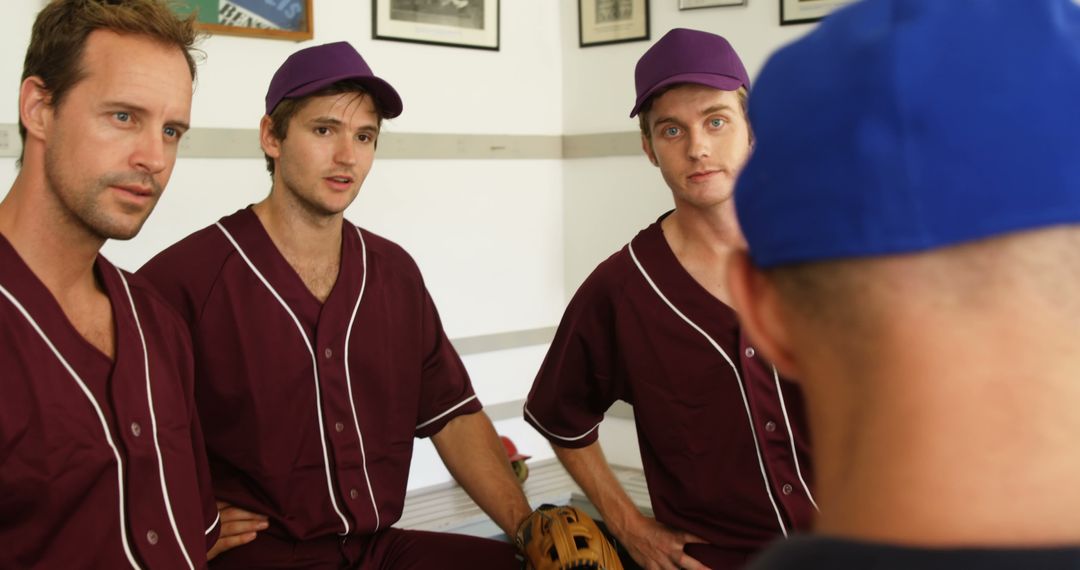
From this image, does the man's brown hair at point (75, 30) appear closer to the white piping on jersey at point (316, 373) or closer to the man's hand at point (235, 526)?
the white piping on jersey at point (316, 373)

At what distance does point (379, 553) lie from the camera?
264 centimetres

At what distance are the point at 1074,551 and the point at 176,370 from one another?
187 centimetres

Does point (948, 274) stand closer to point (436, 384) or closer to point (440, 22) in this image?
point (436, 384)

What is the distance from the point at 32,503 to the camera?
1854 millimetres

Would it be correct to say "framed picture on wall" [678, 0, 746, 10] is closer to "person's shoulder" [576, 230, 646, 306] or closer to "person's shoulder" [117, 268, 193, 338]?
"person's shoulder" [576, 230, 646, 306]

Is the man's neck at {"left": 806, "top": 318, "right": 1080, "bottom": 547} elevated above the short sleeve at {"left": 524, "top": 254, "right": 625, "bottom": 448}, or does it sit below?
above

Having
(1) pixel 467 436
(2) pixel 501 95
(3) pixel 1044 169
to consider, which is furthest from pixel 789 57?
(2) pixel 501 95

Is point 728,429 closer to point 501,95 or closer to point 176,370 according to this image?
point 176,370

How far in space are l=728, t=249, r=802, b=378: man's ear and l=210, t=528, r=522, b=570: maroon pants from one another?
1.97 m

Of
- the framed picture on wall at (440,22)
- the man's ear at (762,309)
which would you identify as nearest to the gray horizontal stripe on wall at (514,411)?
the framed picture on wall at (440,22)

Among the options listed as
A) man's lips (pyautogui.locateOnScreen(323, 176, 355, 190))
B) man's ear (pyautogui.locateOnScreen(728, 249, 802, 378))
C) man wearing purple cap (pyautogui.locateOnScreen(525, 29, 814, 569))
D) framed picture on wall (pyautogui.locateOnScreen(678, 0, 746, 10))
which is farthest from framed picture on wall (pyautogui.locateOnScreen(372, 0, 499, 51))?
man's ear (pyautogui.locateOnScreen(728, 249, 802, 378))

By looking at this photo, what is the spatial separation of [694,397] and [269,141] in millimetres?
1236

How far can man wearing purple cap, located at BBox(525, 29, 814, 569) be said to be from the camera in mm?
2439

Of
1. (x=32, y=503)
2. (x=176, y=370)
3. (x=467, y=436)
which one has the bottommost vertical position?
(x=467, y=436)
